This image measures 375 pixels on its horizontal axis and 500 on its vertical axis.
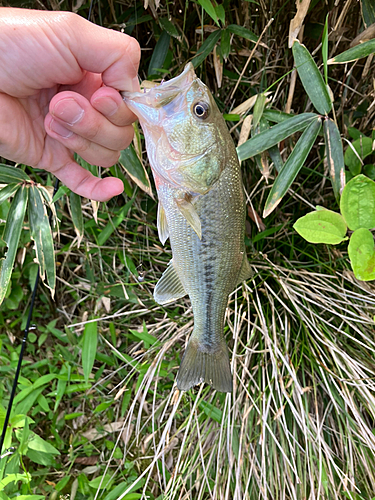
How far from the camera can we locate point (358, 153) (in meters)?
1.49

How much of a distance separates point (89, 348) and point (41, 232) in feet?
2.12

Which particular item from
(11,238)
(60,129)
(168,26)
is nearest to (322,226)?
(60,129)

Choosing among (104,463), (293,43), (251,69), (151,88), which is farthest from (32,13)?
(104,463)

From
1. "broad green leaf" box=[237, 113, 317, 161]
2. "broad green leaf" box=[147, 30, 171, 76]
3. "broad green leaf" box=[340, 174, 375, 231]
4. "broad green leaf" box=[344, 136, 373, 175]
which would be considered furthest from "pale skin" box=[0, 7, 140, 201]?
"broad green leaf" box=[344, 136, 373, 175]

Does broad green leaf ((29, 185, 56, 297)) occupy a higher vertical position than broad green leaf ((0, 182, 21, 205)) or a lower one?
lower

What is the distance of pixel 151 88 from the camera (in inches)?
36.7

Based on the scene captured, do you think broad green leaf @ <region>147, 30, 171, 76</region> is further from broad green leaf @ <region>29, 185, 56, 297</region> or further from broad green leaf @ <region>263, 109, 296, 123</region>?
broad green leaf @ <region>29, 185, 56, 297</region>

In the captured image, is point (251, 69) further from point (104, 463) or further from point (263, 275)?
point (104, 463)

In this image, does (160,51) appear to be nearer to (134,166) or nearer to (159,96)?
(134,166)

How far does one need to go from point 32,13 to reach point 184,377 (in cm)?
123

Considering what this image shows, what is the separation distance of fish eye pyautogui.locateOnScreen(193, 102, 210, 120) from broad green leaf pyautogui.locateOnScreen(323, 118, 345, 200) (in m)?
0.51

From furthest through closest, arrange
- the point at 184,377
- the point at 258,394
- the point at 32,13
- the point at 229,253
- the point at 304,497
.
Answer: the point at 258,394 < the point at 304,497 < the point at 184,377 < the point at 229,253 < the point at 32,13

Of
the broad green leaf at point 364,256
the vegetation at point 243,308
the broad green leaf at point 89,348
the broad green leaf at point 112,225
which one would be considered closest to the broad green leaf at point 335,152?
the vegetation at point 243,308

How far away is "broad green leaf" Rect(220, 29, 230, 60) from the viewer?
1.41 metres
